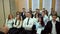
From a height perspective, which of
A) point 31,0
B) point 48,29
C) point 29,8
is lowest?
point 48,29

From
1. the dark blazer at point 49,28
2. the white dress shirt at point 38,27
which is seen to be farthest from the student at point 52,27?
the white dress shirt at point 38,27

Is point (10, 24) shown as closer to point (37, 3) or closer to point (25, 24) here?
point (25, 24)

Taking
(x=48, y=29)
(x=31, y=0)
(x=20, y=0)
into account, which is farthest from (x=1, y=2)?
(x=48, y=29)

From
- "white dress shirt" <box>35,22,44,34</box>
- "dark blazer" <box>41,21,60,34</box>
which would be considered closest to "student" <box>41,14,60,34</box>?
"dark blazer" <box>41,21,60,34</box>

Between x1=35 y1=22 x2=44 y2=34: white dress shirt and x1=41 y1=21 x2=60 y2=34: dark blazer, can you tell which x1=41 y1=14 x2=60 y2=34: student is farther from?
x1=35 y1=22 x2=44 y2=34: white dress shirt

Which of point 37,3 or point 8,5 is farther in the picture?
point 37,3

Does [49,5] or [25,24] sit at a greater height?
[49,5]

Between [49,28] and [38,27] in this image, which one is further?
[38,27]

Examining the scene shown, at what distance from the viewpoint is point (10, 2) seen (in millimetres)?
5980

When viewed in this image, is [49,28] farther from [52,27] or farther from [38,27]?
[38,27]

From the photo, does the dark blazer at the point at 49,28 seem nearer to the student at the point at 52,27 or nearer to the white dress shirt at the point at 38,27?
the student at the point at 52,27

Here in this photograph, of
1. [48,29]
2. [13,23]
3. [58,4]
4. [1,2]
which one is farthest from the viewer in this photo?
[58,4]

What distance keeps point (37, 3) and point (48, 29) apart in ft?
9.75

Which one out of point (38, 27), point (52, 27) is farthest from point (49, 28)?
point (38, 27)
